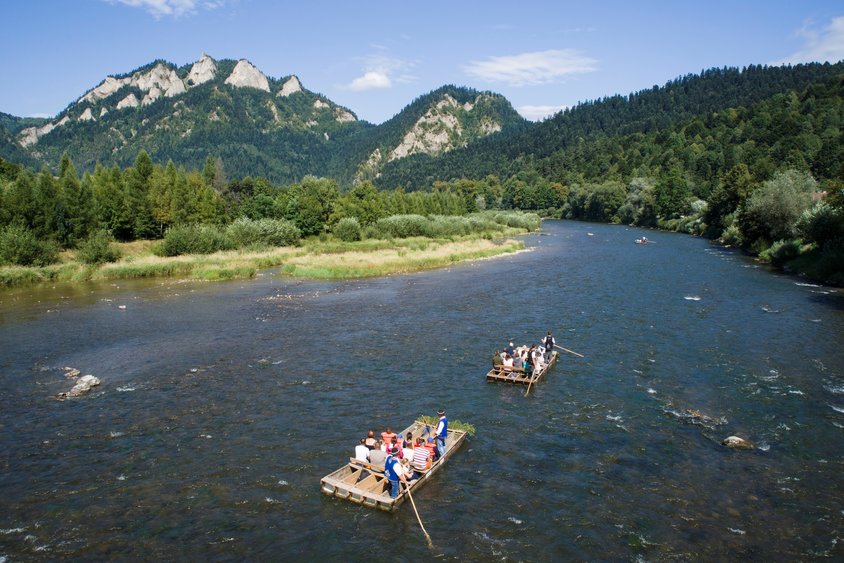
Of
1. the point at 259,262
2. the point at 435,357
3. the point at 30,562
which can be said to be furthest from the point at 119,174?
the point at 30,562

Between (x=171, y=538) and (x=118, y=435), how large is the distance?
31.0 feet

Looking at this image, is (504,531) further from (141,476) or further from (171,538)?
(141,476)

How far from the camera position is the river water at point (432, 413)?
61.3 feet

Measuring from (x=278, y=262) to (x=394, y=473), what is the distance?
65037 mm

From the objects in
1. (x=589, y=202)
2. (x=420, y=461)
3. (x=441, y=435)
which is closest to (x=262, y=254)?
(x=441, y=435)

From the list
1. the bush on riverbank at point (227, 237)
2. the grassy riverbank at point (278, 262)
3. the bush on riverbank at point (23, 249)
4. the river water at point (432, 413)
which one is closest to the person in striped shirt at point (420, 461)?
the river water at point (432, 413)

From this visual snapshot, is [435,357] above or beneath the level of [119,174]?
beneath

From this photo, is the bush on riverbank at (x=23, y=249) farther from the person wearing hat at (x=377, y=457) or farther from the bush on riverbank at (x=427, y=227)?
the person wearing hat at (x=377, y=457)

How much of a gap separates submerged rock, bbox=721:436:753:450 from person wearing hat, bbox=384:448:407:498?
1414 cm

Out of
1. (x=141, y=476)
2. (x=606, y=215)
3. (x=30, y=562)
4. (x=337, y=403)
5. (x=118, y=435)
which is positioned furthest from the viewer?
(x=606, y=215)

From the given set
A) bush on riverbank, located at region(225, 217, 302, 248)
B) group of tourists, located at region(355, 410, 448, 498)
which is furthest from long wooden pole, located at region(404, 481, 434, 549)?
bush on riverbank, located at region(225, 217, 302, 248)

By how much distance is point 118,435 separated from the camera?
26.0m

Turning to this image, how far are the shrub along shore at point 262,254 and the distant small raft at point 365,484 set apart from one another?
5008 centimetres

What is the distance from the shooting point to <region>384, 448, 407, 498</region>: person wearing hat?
20.7m
